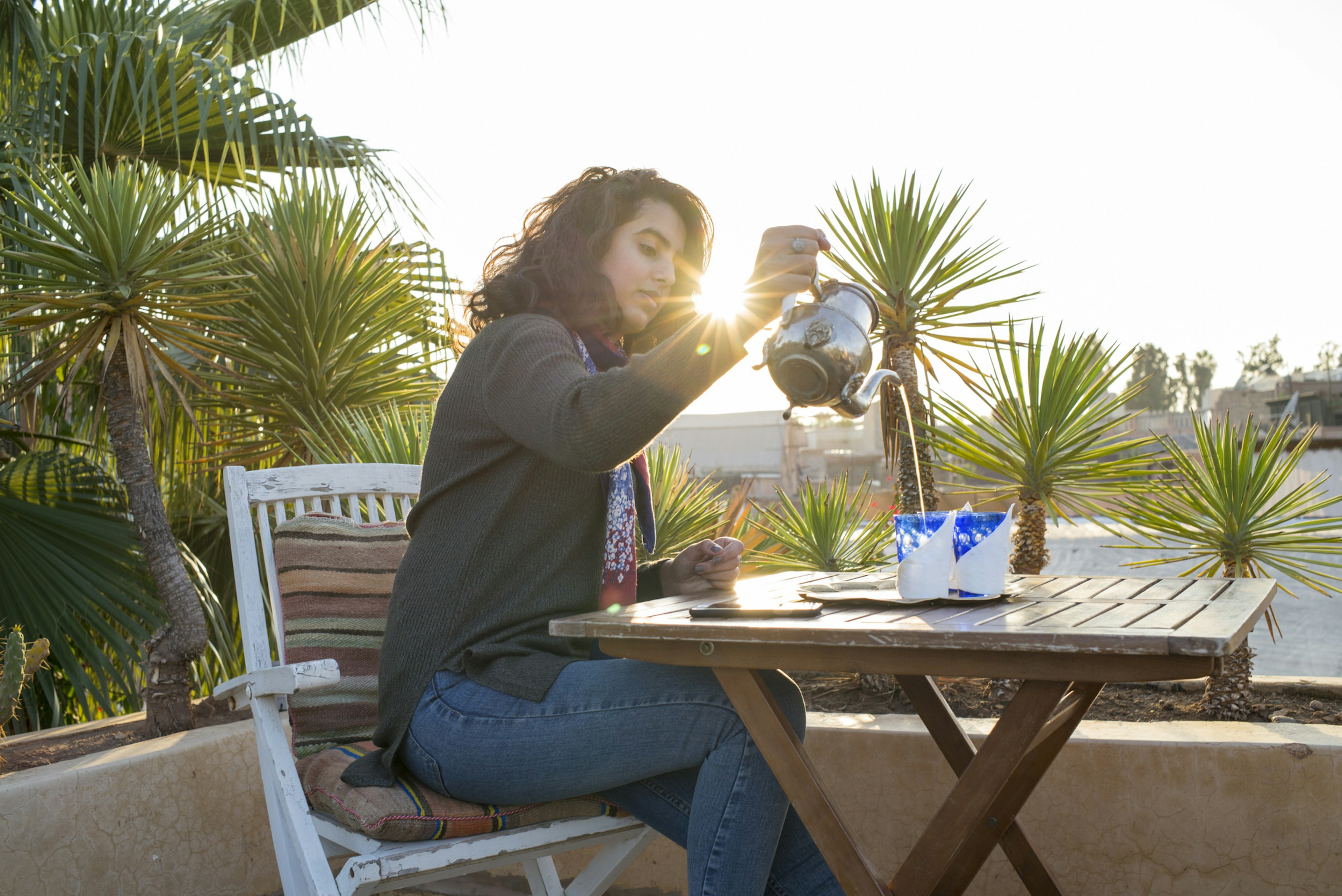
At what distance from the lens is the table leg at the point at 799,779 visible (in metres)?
1.28

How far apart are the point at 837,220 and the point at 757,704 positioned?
2.74 m

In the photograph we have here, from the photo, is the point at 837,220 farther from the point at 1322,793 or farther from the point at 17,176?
the point at 17,176

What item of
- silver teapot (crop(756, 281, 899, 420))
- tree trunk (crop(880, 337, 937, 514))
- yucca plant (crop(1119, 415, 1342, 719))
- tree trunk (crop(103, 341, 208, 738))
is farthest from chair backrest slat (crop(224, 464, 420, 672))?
yucca plant (crop(1119, 415, 1342, 719))

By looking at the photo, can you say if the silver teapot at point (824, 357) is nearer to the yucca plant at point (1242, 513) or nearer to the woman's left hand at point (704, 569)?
the woman's left hand at point (704, 569)

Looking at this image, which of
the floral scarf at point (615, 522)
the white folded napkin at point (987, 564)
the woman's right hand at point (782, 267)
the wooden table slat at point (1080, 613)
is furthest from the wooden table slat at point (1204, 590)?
the floral scarf at point (615, 522)

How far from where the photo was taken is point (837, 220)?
3.70 meters

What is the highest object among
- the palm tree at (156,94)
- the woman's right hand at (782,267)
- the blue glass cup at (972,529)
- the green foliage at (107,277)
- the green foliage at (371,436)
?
the palm tree at (156,94)

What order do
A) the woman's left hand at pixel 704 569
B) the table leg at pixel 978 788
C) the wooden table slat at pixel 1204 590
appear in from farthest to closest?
1. the woman's left hand at pixel 704 569
2. the wooden table slat at pixel 1204 590
3. the table leg at pixel 978 788

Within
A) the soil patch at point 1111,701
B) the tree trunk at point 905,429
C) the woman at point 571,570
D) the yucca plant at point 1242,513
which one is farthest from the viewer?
the tree trunk at point 905,429

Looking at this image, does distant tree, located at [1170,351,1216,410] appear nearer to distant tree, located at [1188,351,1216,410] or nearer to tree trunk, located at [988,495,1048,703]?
distant tree, located at [1188,351,1216,410]

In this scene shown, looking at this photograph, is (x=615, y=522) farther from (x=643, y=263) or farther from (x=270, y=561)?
(x=270, y=561)

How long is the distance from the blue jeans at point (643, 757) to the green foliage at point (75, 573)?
221 centimetres

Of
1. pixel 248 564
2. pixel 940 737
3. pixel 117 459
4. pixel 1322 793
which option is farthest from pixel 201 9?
pixel 1322 793

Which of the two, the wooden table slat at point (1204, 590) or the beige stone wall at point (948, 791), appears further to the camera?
the beige stone wall at point (948, 791)
